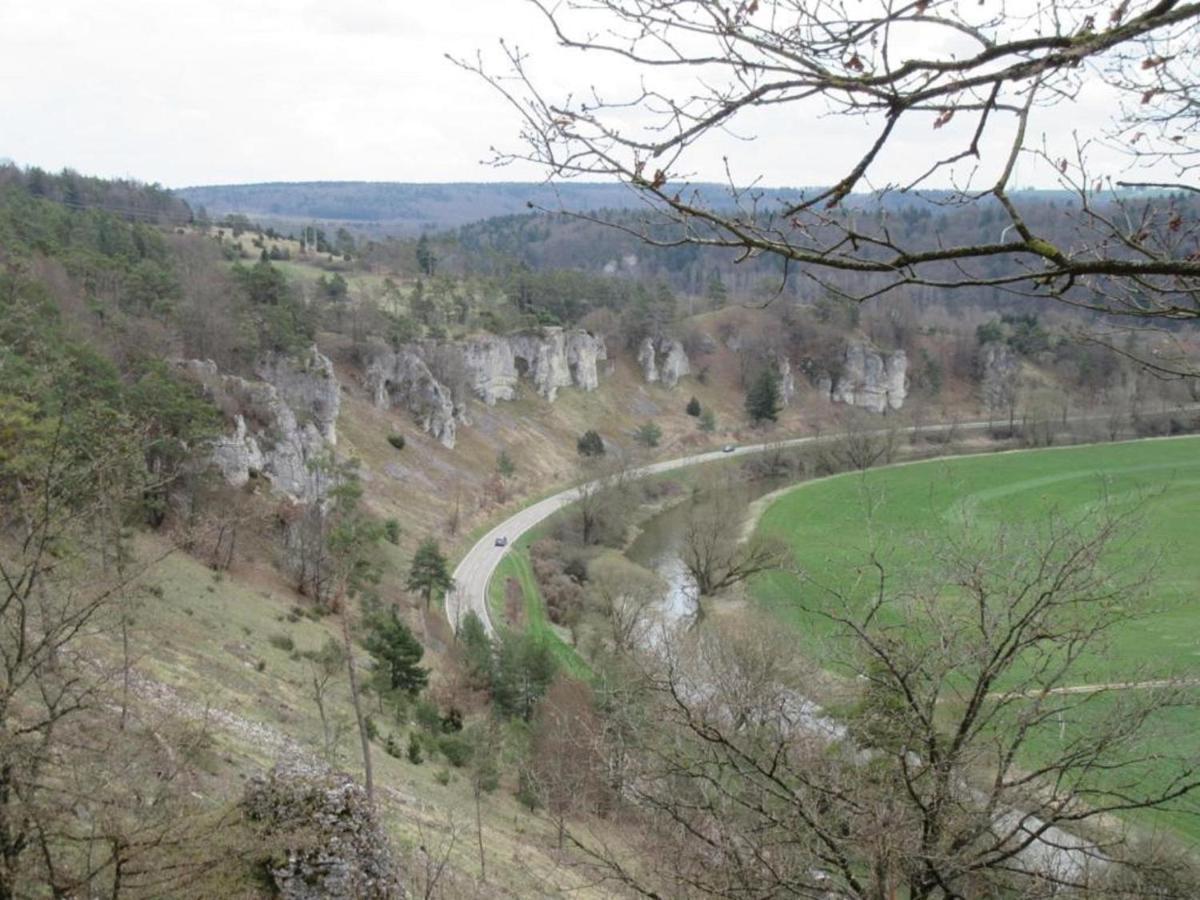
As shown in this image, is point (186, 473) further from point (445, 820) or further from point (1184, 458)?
point (1184, 458)

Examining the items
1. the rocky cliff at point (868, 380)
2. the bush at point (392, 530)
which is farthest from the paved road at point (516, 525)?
the rocky cliff at point (868, 380)

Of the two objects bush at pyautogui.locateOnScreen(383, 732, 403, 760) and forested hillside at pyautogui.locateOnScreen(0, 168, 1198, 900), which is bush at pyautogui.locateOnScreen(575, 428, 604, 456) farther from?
bush at pyautogui.locateOnScreen(383, 732, 403, 760)

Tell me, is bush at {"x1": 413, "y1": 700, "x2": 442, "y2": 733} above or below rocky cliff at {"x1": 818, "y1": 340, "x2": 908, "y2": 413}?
below

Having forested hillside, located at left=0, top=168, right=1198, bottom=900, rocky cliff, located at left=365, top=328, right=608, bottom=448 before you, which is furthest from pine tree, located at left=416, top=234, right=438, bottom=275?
rocky cliff, located at left=365, top=328, right=608, bottom=448

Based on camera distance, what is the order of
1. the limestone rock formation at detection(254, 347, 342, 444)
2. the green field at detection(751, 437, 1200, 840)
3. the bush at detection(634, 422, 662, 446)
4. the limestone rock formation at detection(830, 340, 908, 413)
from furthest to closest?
the limestone rock formation at detection(830, 340, 908, 413)
the bush at detection(634, 422, 662, 446)
the limestone rock formation at detection(254, 347, 342, 444)
the green field at detection(751, 437, 1200, 840)

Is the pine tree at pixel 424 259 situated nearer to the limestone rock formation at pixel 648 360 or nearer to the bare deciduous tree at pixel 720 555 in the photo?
the limestone rock formation at pixel 648 360

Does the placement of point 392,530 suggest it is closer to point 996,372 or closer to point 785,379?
point 785,379
